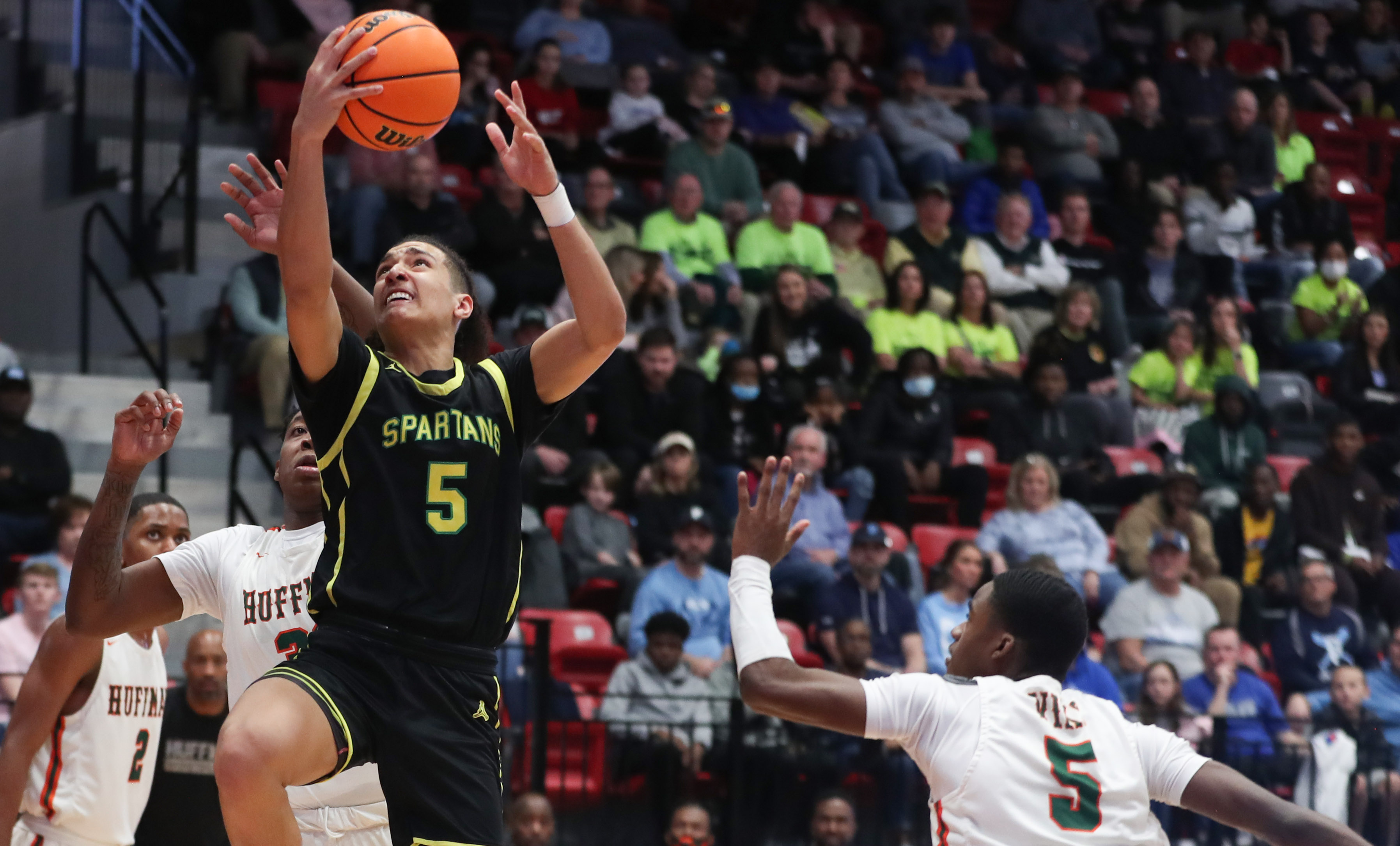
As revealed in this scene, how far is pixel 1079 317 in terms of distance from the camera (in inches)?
494

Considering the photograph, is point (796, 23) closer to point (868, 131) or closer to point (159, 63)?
point (868, 131)

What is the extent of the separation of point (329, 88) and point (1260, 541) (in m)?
9.17

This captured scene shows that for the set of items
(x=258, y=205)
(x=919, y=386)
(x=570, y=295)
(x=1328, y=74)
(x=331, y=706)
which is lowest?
(x=919, y=386)

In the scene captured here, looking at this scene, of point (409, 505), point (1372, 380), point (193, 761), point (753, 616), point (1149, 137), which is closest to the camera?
point (753, 616)

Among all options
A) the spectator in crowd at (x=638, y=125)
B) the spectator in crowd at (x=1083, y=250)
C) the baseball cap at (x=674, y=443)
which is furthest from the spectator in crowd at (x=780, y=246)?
the spectator in crowd at (x=1083, y=250)

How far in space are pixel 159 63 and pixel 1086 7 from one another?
887 cm

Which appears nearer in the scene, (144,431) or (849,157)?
(144,431)

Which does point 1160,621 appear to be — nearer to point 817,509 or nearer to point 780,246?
point 817,509

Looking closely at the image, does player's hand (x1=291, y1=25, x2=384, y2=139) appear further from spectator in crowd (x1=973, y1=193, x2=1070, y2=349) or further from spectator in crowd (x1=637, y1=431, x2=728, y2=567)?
spectator in crowd (x1=973, y1=193, x2=1070, y2=349)

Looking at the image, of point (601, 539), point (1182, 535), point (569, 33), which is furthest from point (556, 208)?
point (569, 33)

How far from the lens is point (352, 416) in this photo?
397 centimetres

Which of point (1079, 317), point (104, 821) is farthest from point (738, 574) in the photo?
point (1079, 317)

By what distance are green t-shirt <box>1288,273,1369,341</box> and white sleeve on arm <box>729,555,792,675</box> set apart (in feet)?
37.2

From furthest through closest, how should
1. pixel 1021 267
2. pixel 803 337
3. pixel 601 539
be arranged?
pixel 1021 267 < pixel 803 337 < pixel 601 539
